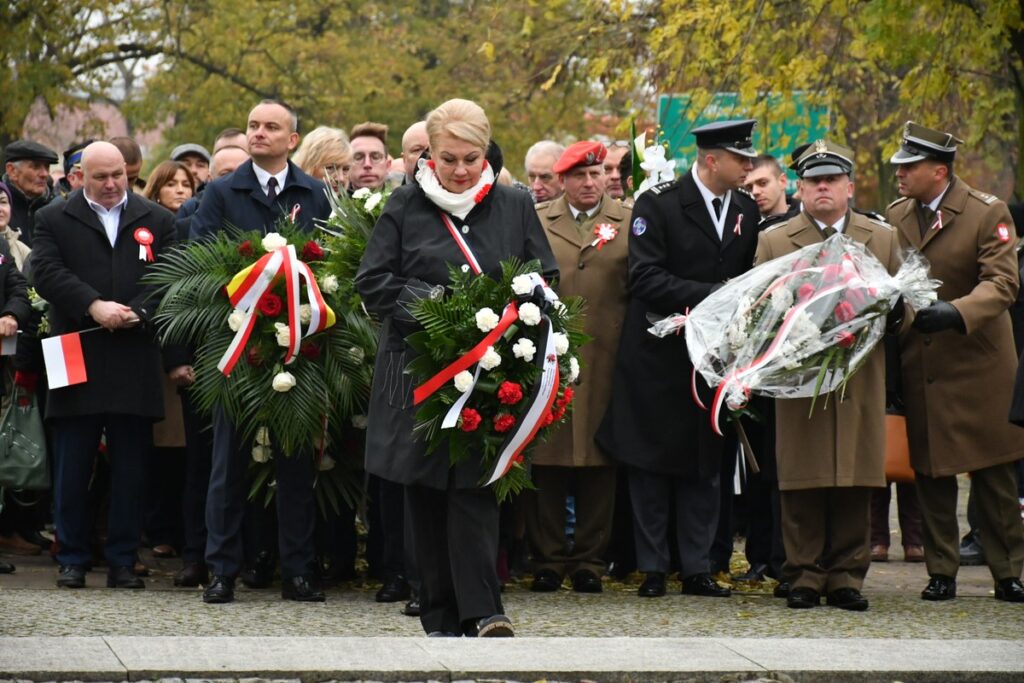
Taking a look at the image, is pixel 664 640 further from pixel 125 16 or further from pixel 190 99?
pixel 190 99

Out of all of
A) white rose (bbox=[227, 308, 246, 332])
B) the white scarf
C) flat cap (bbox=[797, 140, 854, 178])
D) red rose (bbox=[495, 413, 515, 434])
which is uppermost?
flat cap (bbox=[797, 140, 854, 178])

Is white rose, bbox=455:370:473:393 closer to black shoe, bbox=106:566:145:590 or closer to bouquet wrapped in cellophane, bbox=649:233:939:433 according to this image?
bouquet wrapped in cellophane, bbox=649:233:939:433

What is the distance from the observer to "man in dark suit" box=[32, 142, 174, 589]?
922 centimetres

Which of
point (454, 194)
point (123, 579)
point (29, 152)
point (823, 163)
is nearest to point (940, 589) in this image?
point (823, 163)

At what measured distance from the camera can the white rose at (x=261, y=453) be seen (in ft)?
29.3

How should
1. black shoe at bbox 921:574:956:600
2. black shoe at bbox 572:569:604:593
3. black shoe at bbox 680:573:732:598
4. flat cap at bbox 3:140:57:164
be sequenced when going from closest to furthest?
1. black shoe at bbox 921:574:956:600
2. black shoe at bbox 680:573:732:598
3. black shoe at bbox 572:569:604:593
4. flat cap at bbox 3:140:57:164

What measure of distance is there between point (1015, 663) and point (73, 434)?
5.13 metres

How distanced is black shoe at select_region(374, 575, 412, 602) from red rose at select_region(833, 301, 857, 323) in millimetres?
2595

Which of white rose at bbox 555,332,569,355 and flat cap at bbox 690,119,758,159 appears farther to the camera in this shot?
flat cap at bbox 690,119,758,159

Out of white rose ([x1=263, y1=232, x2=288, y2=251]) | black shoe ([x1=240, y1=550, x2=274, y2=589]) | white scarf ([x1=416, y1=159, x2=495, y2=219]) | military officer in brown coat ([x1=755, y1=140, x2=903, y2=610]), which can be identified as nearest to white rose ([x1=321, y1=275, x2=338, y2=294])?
white rose ([x1=263, y1=232, x2=288, y2=251])

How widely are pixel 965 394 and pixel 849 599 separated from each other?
4.33 ft

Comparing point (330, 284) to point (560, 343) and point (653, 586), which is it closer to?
point (560, 343)

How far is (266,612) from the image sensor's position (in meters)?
8.42

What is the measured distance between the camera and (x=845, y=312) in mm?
8414
